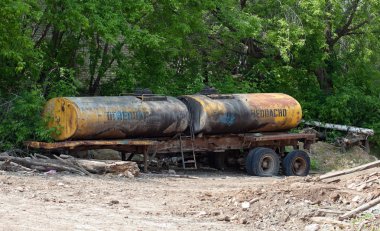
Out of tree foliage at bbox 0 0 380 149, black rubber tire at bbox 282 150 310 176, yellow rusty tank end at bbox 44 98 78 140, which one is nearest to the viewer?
yellow rusty tank end at bbox 44 98 78 140

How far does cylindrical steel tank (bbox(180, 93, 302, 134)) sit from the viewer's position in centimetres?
2189

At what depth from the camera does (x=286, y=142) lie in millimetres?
23812

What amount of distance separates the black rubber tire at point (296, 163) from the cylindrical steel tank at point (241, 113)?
0.82 meters

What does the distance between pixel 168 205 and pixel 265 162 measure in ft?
30.0

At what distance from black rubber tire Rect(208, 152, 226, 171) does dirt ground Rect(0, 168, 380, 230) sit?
697 cm

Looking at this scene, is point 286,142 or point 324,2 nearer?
point 286,142

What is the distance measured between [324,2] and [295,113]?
16.6 ft

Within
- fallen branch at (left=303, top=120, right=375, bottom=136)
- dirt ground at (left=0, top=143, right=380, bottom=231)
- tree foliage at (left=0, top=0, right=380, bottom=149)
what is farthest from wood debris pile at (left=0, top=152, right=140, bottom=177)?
fallen branch at (left=303, top=120, right=375, bottom=136)

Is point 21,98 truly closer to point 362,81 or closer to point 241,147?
point 241,147

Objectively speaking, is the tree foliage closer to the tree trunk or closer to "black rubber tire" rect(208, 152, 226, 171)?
the tree trunk

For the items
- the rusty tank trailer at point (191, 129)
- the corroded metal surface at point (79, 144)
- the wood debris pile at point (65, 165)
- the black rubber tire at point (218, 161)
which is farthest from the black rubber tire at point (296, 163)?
the wood debris pile at point (65, 165)

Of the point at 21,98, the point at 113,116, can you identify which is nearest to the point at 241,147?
the point at 113,116

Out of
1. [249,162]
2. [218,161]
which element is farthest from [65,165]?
[218,161]

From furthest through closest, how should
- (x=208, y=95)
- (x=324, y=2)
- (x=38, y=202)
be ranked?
(x=324, y=2)
(x=208, y=95)
(x=38, y=202)
